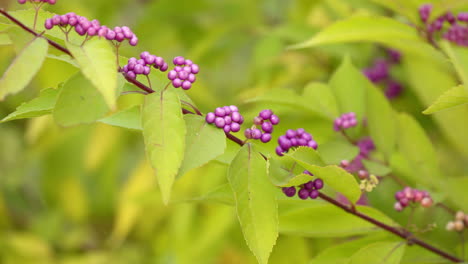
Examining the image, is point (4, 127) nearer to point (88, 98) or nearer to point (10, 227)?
point (10, 227)

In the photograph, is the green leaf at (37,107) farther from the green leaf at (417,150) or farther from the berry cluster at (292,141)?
the green leaf at (417,150)

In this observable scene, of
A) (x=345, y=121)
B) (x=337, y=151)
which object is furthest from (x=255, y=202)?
(x=345, y=121)

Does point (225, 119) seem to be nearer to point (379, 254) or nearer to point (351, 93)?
point (379, 254)

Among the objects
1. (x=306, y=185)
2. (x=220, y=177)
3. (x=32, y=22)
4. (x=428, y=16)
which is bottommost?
(x=220, y=177)

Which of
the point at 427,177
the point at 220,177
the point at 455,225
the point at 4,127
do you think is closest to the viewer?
the point at 455,225

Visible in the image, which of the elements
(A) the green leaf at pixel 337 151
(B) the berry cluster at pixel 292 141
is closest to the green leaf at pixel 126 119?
(B) the berry cluster at pixel 292 141

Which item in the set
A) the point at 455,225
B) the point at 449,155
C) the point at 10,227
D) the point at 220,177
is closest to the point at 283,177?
the point at 455,225

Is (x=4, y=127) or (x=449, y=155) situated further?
(x=4, y=127)
